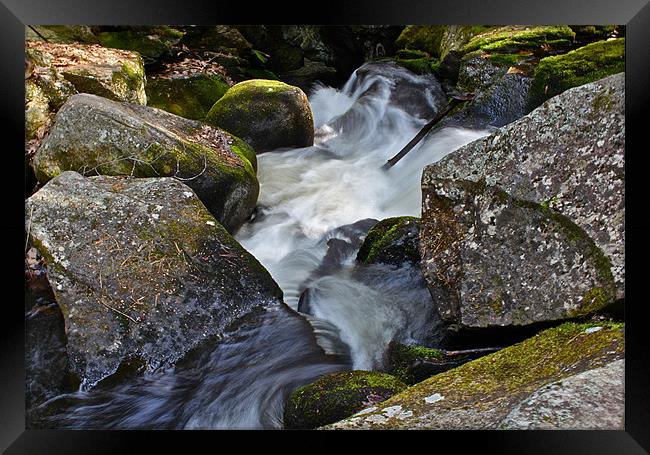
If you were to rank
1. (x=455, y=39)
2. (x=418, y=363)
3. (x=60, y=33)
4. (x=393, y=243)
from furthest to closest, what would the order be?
1. (x=455, y=39)
2. (x=393, y=243)
3. (x=60, y=33)
4. (x=418, y=363)

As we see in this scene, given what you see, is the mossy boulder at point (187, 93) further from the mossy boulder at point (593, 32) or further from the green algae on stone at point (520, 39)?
the mossy boulder at point (593, 32)

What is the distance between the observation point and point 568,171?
298 centimetres

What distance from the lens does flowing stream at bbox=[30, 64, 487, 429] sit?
10.4ft

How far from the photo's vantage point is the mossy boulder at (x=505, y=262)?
2896 mm

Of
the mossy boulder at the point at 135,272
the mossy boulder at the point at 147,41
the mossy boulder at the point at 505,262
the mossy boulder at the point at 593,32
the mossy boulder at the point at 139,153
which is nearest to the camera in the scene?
the mossy boulder at the point at 505,262

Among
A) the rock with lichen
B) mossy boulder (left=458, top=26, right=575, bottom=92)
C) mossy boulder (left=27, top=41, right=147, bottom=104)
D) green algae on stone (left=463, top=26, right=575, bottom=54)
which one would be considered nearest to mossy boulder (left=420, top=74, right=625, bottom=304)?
green algae on stone (left=463, top=26, right=575, bottom=54)

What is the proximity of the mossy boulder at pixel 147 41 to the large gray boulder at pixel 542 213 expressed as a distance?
2903 mm

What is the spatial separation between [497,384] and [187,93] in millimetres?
4465

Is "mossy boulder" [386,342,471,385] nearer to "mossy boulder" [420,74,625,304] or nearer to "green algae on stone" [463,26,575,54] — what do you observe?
"mossy boulder" [420,74,625,304]

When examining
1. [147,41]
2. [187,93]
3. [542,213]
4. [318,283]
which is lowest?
[542,213]

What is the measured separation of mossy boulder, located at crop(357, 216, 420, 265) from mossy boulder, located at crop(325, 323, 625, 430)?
52.8 inches
